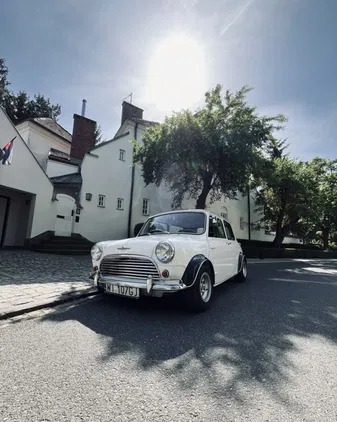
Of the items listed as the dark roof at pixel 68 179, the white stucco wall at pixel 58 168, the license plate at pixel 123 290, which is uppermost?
the white stucco wall at pixel 58 168

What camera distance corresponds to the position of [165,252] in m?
3.97

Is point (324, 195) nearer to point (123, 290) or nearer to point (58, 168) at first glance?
point (58, 168)

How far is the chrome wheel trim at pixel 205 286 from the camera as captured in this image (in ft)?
14.5

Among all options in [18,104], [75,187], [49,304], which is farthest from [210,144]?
[18,104]

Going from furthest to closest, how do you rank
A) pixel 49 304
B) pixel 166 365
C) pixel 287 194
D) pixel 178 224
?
pixel 287 194 < pixel 178 224 < pixel 49 304 < pixel 166 365

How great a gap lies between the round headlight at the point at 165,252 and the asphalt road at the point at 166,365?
3.00ft

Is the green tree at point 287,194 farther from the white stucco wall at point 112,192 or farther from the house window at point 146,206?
the white stucco wall at point 112,192

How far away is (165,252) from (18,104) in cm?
3501

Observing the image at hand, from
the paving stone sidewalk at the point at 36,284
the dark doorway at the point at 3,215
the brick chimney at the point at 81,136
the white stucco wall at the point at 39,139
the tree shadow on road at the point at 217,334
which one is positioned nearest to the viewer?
the tree shadow on road at the point at 217,334

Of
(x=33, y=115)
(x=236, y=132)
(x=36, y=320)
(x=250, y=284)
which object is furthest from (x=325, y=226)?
(x=33, y=115)

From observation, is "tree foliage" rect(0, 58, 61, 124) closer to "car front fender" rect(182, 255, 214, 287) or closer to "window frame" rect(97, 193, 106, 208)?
"window frame" rect(97, 193, 106, 208)

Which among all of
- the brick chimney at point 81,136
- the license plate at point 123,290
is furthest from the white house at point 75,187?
the license plate at point 123,290

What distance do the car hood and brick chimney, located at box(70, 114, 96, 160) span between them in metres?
15.2

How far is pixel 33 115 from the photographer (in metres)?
31.9
